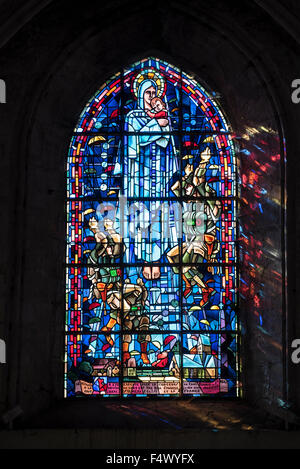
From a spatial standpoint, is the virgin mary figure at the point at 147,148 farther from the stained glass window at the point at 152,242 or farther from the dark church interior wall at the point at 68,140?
the dark church interior wall at the point at 68,140

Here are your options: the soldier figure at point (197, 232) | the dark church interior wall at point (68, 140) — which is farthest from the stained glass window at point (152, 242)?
the dark church interior wall at point (68, 140)

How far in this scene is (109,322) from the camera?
7.43m

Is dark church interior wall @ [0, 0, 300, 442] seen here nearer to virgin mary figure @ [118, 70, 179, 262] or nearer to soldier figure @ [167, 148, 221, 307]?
Result: soldier figure @ [167, 148, 221, 307]

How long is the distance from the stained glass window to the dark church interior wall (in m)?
0.16

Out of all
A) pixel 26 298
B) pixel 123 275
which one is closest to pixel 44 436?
pixel 26 298

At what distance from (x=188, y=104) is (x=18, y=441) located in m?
3.82

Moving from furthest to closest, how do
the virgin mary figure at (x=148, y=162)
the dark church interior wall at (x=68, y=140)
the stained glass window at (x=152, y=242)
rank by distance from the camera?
the virgin mary figure at (x=148, y=162) → the stained glass window at (x=152, y=242) → the dark church interior wall at (x=68, y=140)

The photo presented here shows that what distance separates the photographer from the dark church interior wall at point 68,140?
685cm

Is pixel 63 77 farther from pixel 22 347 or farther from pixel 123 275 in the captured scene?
pixel 22 347

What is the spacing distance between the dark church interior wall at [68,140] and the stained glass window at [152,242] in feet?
0.52

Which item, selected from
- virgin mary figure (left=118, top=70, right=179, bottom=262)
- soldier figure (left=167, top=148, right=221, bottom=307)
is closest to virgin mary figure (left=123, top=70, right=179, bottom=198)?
virgin mary figure (left=118, top=70, right=179, bottom=262)

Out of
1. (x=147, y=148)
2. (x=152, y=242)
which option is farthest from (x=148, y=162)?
(x=152, y=242)

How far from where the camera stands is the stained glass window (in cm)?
738

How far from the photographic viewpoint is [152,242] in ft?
24.7
